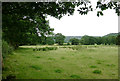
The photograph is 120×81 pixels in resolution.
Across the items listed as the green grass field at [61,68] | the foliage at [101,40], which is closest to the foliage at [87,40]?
the foliage at [101,40]

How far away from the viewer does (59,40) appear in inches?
578

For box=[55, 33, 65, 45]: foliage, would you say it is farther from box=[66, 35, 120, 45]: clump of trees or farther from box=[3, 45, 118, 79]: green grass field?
box=[66, 35, 120, 45]: clump of trees

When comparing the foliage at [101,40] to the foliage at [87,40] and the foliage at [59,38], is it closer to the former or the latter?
the foliage at [87,40]

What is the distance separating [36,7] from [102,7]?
260 centimetres

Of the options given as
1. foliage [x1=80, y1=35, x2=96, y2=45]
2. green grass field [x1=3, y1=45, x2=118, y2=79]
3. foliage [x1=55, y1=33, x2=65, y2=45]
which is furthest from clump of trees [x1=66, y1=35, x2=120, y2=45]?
green grass field [x1=3, y1=45, x2=118, y2=79]

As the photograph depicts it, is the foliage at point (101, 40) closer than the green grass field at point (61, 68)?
No

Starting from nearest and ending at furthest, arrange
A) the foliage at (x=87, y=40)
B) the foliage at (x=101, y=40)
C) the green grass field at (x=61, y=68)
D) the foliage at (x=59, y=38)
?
the green grass field at (x=61, y=68) → the foliage at (x=59, y=38) → the foliage at (x=101, y=40) → the foliage at (x=87, y=40)

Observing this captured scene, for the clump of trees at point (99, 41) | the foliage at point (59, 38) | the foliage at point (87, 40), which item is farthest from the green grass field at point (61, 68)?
the foliage at point (87, 40)

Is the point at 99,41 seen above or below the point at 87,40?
below

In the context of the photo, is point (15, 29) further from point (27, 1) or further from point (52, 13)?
point (52, 13)

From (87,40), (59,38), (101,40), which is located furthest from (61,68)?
(87,40)

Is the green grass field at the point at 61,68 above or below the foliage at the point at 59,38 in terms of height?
below

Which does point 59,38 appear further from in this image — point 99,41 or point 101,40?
point 99,41

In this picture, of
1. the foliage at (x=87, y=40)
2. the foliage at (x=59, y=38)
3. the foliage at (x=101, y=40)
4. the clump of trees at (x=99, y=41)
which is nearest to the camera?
the foliage at (x=59, y=38)
